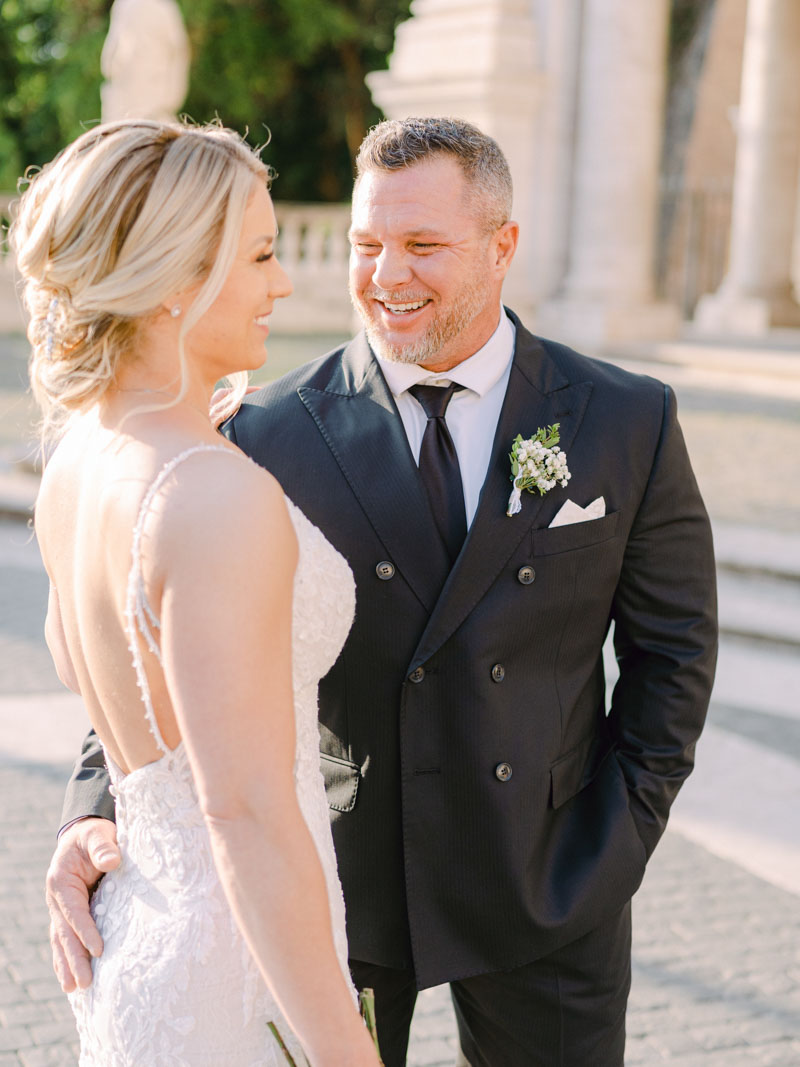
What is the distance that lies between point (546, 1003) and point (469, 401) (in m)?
1.07

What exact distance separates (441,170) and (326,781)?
3.62 feet

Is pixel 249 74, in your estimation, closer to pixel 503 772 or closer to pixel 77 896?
pixel 503 772

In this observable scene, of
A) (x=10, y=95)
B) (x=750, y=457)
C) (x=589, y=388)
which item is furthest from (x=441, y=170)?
(x=10, y=95)

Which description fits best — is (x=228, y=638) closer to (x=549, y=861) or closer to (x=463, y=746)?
(x=463, y=746)

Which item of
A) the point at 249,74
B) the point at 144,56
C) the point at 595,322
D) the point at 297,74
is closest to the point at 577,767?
the point at 144,56

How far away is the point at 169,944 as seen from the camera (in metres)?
1.74

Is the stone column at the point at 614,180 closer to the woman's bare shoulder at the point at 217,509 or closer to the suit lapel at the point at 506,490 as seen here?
the suit lapel at the point at 506,490

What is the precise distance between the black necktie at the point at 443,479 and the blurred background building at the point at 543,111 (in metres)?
12.1

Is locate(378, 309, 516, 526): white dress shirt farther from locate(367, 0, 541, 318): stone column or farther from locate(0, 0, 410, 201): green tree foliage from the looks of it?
locate(0, 0, 410, 201): green tree foliage

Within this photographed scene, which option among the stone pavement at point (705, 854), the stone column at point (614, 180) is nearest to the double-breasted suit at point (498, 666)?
the stone pavement at point (705, 854)

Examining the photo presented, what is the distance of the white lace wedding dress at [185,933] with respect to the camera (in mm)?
1733

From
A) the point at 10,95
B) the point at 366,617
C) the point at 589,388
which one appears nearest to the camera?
the point at 366,617

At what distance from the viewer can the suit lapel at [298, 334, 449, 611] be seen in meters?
2.20

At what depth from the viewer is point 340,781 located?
228cm
